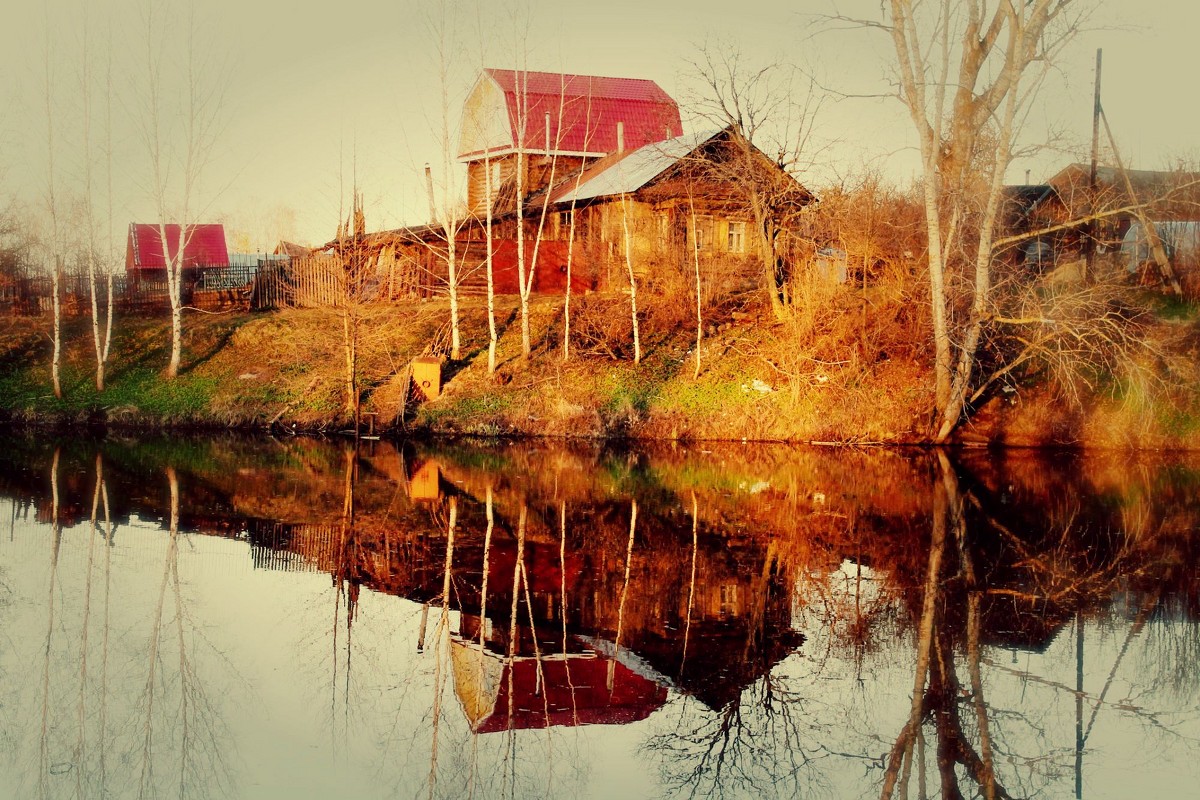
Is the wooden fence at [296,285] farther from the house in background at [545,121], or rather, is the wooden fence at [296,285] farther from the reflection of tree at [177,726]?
the reflection of tree at [177,726]

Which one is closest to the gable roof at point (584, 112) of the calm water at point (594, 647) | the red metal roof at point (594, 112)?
the red metal roof at point (594, 112)

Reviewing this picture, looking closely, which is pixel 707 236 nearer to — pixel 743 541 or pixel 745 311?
pixel 745 311

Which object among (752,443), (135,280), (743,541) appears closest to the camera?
(743,541)

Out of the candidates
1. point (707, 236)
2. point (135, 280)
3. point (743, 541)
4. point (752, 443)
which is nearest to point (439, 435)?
point (752, 443)

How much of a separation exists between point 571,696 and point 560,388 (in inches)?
788

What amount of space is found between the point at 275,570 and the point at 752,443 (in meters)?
15.7

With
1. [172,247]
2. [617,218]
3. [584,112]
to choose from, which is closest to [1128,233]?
[617,218]

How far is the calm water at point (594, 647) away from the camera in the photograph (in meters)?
6.59

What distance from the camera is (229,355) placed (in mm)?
32062

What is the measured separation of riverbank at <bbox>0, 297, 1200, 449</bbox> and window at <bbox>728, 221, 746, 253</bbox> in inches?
199

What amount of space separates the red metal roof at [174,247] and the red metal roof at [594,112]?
2078 cm

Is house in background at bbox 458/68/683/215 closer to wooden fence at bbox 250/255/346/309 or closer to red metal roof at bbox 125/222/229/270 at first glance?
wooden fence at bbox 250/255/346/309

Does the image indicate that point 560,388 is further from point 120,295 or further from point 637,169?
point 120,295

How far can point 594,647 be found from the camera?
862 centimetres
